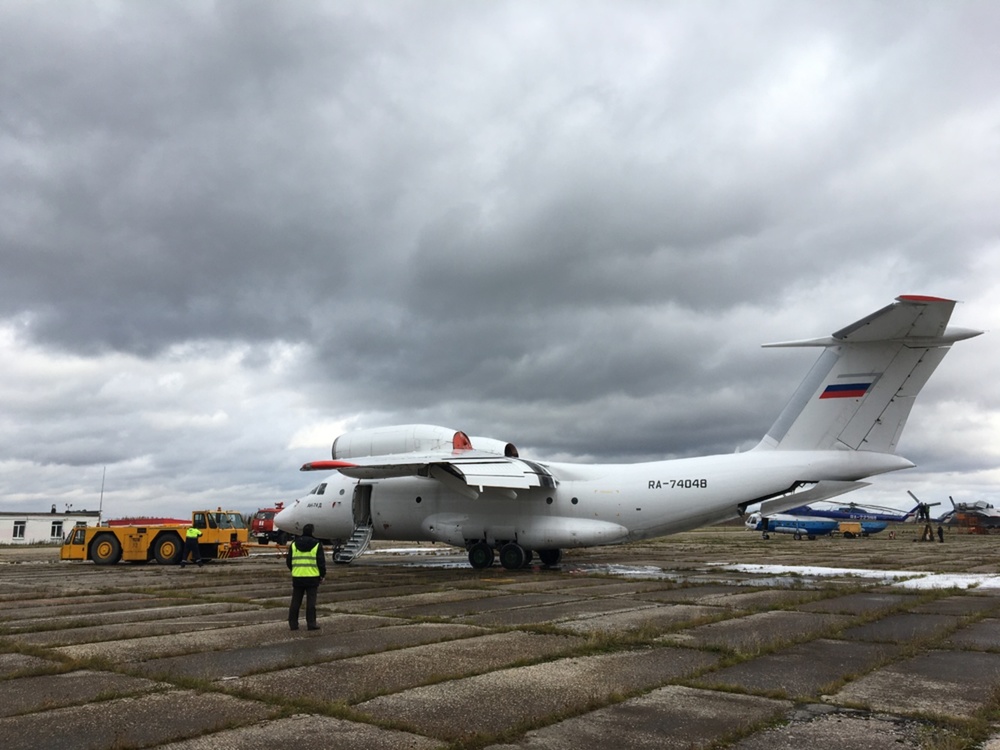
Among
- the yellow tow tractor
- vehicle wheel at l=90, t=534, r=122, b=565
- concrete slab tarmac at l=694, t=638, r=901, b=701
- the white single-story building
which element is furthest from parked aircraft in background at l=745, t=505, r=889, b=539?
the white single-story building

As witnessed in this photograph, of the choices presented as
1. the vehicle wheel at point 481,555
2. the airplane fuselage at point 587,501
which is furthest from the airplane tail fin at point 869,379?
the vehicle wheel at point 481,555

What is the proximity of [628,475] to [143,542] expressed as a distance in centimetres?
1654

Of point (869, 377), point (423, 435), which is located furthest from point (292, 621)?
point (869, 377)

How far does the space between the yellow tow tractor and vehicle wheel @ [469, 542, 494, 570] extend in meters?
9.92

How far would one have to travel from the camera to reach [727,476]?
58.2 feet

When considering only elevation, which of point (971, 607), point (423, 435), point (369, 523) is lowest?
point (971, 607)

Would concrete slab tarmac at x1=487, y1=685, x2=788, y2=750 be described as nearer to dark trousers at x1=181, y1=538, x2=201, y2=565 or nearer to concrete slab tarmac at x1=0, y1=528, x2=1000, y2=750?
concrete slab tarmac at x1=0, y1=528, x2=1000, y2=750

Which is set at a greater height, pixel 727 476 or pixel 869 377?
pixel 869 377

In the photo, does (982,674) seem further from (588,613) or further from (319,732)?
(319,732)

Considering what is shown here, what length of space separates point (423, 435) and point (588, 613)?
9771 millimetres

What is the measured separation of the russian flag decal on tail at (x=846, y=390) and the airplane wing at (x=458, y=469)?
742 cm

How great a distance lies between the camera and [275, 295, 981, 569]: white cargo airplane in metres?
15.4

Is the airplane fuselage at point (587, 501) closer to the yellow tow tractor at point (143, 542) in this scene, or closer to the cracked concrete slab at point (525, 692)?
the yellow tow tractor at point (143, 542)

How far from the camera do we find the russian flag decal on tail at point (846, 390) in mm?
15742
